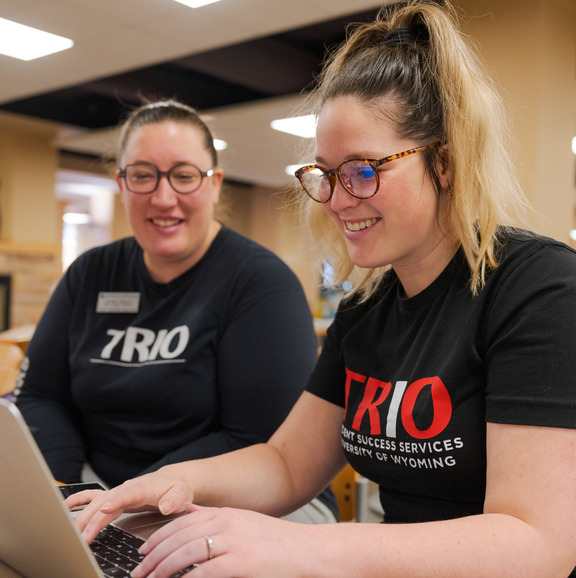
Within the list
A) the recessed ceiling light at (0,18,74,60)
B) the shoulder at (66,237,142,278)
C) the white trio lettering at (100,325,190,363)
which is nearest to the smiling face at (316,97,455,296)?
the white trio lettering at (100,325,190,363)

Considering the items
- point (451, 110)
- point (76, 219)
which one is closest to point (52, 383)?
point (451, 110)

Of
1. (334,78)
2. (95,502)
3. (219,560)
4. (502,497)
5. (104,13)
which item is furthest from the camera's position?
(104,13)

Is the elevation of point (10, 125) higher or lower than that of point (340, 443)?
higher

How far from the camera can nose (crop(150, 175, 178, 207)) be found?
1.64 metres

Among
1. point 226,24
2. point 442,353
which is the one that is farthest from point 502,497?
point 226,24

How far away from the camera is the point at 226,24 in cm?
437

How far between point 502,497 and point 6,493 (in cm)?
56

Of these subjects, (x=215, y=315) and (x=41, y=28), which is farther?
(x=41, y=28)

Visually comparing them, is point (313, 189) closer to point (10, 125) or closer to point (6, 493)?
point (6, 493)

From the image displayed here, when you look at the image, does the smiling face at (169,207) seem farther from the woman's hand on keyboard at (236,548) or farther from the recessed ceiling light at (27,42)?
Answer: the recessed ceiling light at (27,42)

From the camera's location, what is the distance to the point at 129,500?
2.87ft

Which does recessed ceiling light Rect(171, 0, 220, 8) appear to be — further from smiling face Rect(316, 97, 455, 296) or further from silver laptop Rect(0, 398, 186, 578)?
silver laptop Rect(0, 398, 186, 578)

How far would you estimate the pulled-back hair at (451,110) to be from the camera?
37.6 inches

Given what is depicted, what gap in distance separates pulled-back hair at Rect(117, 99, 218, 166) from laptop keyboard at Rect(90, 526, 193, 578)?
113cm
